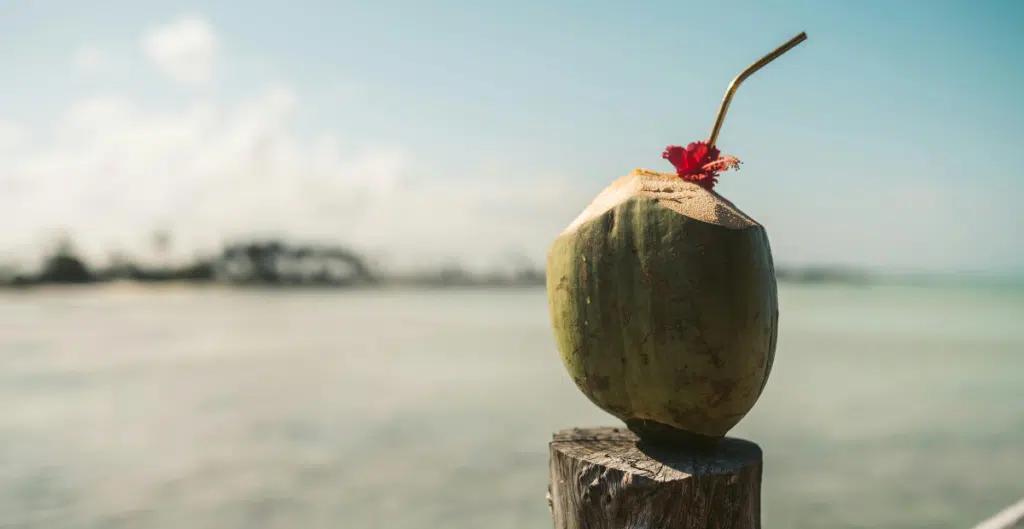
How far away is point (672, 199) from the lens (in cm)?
235

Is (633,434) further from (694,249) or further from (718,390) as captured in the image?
(694,249)

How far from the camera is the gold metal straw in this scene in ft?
8.27

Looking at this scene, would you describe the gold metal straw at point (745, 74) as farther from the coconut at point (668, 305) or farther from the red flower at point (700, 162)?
the coconut at point (668, 305)

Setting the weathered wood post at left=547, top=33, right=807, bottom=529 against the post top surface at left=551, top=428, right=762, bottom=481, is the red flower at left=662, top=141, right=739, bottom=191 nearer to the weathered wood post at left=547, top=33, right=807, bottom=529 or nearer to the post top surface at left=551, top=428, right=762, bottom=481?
the weathered wood post at left=547, top=33, right=807, bottom=529

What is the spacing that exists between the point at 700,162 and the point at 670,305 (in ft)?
1.99

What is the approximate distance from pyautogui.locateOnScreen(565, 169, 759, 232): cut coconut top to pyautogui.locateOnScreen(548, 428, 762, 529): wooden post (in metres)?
0.76

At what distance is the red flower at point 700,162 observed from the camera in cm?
257

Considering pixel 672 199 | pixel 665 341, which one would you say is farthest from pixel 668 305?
pixel 672 199

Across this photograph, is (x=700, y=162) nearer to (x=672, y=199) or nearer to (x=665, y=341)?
(x=672, y=199)

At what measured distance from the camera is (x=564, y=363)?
8.39ft

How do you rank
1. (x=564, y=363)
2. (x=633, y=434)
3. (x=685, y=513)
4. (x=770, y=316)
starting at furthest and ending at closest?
(x=633, y=434) < (x=564, y=363) < (x=770, y=316) < (x=685, y=513)

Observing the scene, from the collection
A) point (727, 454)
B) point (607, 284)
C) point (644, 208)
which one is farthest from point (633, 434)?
point (644, 208)

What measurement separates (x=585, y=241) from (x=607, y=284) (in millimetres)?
162

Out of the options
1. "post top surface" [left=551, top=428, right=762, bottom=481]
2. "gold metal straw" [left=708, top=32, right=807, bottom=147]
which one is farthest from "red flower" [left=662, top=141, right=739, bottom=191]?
"post top surface" [left=551, top=428, right=762, bottom=481]
